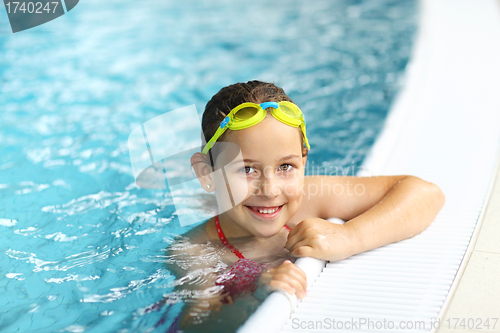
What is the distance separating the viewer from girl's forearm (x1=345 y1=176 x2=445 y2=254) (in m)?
2.25

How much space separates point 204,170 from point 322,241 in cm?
68

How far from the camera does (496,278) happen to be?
1.98 m

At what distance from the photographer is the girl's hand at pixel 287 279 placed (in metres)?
1.85

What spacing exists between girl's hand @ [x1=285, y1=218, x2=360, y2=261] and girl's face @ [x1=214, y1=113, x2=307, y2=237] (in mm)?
126

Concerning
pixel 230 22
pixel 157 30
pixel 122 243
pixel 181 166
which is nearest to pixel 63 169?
pixel 181 166

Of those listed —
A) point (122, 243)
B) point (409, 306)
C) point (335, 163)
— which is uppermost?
point (409, 306)

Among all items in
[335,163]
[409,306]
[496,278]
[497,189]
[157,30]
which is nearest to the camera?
[409,306]

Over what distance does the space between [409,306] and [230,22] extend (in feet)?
25.1

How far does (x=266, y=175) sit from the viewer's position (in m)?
2.12

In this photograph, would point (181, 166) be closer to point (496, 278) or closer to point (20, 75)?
point (496, 278)

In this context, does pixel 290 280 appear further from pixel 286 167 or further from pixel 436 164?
pixel 436 164

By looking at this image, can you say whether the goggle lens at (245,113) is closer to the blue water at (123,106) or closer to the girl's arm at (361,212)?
the girl's arm at (361,212)

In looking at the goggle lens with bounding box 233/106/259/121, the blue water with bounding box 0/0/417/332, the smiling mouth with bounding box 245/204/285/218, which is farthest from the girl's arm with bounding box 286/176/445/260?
the blue water with bounding box 0/0/417/332

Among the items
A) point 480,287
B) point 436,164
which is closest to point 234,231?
point 480,287
